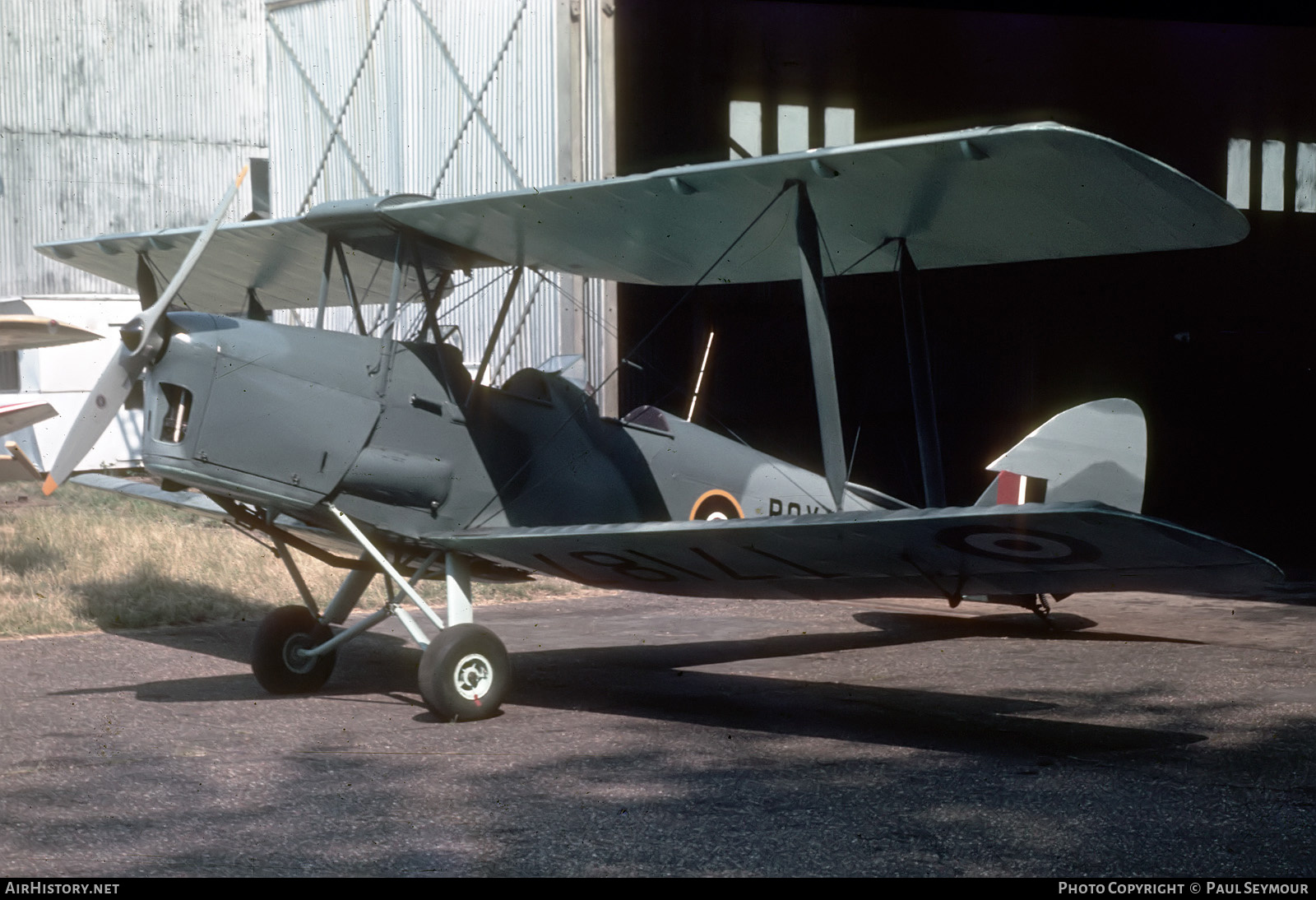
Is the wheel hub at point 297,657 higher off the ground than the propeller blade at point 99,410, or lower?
lower

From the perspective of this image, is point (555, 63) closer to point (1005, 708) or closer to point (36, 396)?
point (1005, 708)

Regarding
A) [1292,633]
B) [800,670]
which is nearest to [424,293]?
[800,670]

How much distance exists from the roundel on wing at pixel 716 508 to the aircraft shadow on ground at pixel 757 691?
0.99 meters

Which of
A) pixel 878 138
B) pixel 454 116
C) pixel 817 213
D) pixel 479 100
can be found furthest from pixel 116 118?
pixel 817 213

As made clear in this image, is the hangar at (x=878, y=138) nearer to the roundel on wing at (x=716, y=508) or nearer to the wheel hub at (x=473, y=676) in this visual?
the roundel on wing at (x=716, y=508)

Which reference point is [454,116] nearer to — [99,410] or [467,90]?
[467,90]

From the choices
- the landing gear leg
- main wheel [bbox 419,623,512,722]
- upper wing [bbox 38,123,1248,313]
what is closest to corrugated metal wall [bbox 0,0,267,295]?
upper wing [bbox 38,123,1248,313]

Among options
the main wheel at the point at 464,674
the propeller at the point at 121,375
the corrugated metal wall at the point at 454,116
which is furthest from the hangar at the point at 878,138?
the propeller at the point at 121,375

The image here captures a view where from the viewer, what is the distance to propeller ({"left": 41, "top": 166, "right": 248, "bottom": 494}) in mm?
6109

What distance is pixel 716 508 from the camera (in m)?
8.06

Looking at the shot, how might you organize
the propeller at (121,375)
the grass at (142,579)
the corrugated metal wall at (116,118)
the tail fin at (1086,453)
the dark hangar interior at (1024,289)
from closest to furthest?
the propeller at (121,375)
the tail fin at (1086,453)
the grass at (142,579)
the dark hangar interior at (1024,289)
the corrugated metal wall at (116,118)

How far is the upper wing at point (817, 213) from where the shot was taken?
5.44 metres

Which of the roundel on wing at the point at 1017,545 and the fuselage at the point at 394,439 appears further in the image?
the fuselage at the point at 394,439

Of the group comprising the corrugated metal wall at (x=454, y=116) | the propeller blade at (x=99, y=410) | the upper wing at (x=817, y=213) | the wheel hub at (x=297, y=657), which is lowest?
the wheel hub at (x=297, y=657)
